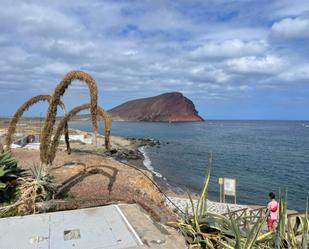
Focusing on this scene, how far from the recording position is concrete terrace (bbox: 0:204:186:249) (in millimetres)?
5512

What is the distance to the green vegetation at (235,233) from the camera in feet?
16.4

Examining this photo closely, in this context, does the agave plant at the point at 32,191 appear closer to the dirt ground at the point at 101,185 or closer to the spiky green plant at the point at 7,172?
the spiky green plant at the point at 7,172

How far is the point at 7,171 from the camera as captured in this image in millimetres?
8523

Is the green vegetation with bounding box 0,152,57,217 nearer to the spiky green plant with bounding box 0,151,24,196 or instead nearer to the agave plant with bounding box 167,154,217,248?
the spiky green plant with bounding box 0,151,24,196

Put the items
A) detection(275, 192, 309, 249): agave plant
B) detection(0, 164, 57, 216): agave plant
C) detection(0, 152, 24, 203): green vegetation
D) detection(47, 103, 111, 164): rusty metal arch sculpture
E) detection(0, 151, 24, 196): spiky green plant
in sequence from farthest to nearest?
1. detection(47, 103, 111, 164): rusty metal arch sculpture
2. detection(0, 151, 24, 196): spiky green plant
3. detection(0, 152, 24, 203): green vegetation
4. detection(0, 164, 57, 216): agave plant
5. detection(275, 192, 309, 249): agave plant

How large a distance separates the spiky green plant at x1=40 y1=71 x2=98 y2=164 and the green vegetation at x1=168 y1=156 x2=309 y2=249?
403 cm

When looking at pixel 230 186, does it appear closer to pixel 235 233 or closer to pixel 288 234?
pixel 288 234

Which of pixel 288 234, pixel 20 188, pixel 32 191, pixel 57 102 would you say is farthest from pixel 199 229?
pixel 57 102

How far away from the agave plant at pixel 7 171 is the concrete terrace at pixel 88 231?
6.99ft

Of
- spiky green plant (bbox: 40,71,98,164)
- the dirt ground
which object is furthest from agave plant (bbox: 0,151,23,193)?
the dirt ground

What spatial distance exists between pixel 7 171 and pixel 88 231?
3678mm

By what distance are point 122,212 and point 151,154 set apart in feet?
146

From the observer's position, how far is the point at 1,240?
5.70m

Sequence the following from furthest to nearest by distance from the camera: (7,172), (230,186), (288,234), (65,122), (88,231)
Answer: (230,186) → (65,122) → (7,172) → (88,231) → (288,234)
